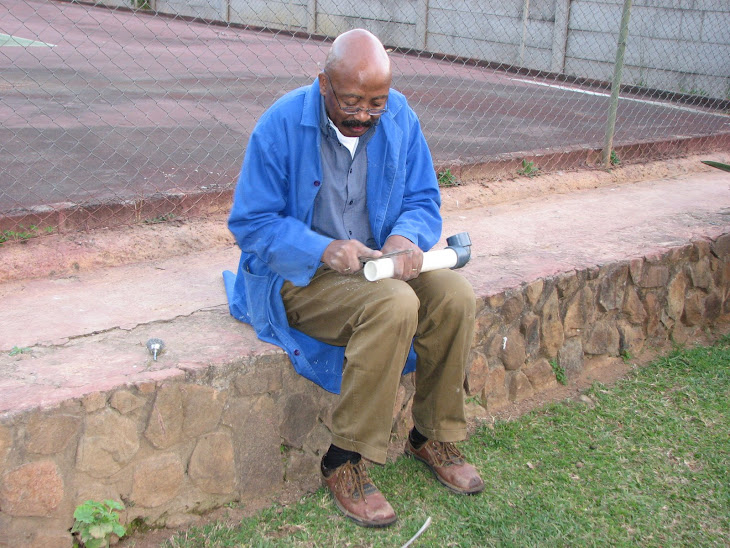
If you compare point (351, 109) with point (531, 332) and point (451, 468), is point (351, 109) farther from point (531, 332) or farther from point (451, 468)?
point (531, 332)

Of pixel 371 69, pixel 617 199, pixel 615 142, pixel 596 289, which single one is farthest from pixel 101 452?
pixel 615 142

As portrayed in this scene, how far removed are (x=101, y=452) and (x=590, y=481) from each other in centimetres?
175

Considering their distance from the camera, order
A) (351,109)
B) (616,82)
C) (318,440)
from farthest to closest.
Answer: (616,82) → (318,440) → (351,109)

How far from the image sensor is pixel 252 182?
2594mm

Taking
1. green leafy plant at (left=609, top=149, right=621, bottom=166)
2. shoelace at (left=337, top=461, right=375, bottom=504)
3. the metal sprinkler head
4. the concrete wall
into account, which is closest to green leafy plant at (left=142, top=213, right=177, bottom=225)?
the metal sprinkler head

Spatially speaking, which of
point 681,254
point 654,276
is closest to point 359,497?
point 654,276

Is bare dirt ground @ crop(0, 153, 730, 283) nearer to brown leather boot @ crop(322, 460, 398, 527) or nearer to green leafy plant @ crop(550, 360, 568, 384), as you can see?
green leafy plant @ crop(550, 360, 568, 384)

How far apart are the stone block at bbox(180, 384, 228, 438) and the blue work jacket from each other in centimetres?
27

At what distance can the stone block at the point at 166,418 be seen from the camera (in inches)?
99.6

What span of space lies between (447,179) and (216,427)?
2.58m

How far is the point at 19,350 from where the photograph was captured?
2625mm

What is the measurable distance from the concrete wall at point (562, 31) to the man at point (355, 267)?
7.17 meters

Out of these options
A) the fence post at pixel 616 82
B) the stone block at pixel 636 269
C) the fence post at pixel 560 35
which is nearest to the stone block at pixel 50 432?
the stone block at pixel 636 269

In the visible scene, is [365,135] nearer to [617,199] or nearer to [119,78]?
[617,199]
